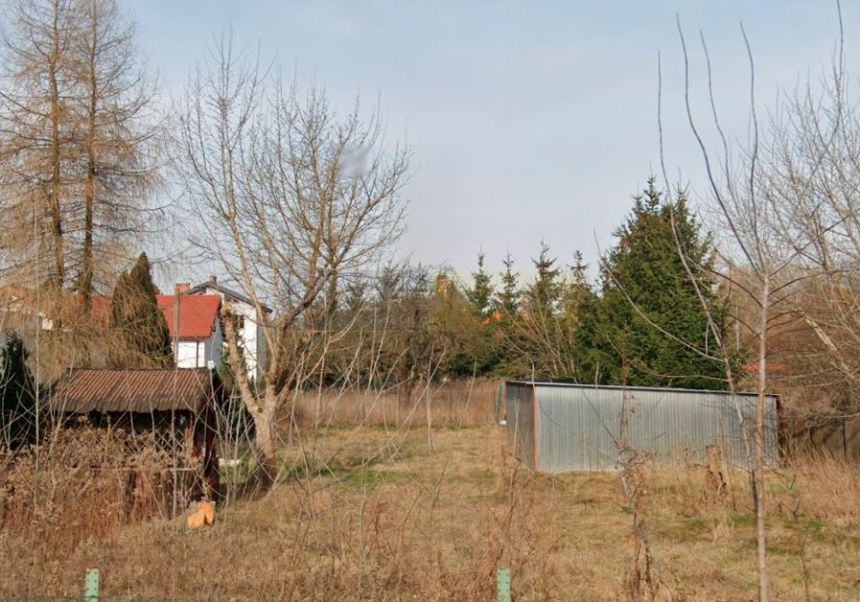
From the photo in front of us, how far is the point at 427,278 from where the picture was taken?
115ft

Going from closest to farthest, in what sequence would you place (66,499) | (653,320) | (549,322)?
(66,499) < (653,320) < (549,322)

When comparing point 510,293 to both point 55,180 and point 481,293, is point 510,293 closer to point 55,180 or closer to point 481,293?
point 481,293

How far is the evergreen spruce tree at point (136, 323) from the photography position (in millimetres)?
16562

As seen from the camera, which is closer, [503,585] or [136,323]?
[503,585]

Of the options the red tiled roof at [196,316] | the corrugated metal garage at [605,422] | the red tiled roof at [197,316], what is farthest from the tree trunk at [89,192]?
the red tiled roof at [197,316]

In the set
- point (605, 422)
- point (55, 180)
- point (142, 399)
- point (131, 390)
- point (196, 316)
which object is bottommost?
point (605, 422)

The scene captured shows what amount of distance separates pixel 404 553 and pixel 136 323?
12.5m

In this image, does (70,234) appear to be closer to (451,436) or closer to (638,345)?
(451,436)

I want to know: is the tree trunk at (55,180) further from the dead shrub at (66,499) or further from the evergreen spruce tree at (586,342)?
the evergreen spruce tree at (586,342)

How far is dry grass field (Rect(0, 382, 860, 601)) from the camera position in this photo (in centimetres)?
579

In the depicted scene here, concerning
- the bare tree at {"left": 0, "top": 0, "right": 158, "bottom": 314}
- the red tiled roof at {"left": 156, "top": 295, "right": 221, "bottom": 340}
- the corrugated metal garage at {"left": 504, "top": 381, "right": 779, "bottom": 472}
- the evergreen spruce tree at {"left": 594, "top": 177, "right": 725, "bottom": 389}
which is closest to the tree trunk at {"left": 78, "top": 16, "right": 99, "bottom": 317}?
the bare tree at {"left": 0, "top": 0, "right": 158, "bottom": 314}

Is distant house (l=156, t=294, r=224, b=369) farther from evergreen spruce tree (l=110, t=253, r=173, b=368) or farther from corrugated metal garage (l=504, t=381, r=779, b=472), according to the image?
corrugated metal garage (l=504, t=381, r=779, b=472)

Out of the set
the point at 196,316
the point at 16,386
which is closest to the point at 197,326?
the point at 196,316

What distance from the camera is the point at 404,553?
6.30 meters
